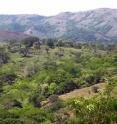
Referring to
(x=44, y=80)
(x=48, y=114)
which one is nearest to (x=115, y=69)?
(x=44, y=80)

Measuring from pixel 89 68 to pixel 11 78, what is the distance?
1392 inches

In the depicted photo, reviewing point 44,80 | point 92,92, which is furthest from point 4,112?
point 44,80

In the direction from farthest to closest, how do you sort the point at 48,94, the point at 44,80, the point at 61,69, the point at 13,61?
1. the point at 13,61
2. the point at 61,69
3. the point at 44,80
4. the point at 48,94

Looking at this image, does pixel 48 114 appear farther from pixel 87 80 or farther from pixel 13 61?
pixel 13 61

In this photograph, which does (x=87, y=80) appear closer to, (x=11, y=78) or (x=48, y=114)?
(x=11, y=78)

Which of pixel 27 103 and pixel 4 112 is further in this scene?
pixel 27 103

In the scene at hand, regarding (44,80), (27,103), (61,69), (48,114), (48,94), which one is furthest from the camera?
(61,69)

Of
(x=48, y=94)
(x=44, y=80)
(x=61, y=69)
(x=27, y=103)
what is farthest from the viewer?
(x=61, y=69)

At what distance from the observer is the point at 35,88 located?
513 feet

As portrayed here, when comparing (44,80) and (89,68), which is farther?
(89,68)

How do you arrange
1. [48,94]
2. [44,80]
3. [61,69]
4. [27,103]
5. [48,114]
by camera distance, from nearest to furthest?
[48,114], [27,103], [48,94], [44,80], [61,69]

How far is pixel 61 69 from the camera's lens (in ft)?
593

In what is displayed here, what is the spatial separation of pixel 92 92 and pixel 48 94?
17676 mm

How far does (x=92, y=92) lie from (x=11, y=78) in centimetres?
4080
